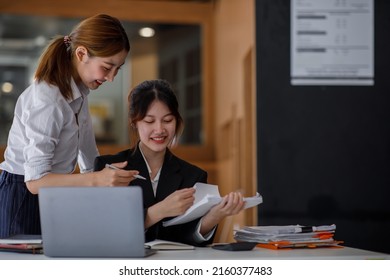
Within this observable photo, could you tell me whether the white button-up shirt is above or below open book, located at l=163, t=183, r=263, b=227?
above

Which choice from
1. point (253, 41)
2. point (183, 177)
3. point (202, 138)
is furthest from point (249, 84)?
point (202, 138)

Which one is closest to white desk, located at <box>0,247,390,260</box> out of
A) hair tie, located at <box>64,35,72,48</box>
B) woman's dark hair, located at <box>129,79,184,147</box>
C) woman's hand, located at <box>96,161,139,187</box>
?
woman's hand, located at <box>96,161,139,187</box>

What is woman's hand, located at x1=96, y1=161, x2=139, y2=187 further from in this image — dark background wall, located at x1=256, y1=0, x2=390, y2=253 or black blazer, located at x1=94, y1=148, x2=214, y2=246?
dark background wall, located at x1=256, y1=0, x2=390, y2=253

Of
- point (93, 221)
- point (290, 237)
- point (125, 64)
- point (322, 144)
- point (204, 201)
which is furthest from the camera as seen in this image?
point (125, 64)

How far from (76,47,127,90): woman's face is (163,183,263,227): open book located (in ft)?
1.81

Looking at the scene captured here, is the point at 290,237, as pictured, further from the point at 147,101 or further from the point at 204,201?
the point at 147,101

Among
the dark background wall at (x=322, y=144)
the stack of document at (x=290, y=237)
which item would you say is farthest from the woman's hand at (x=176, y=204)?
the dark background wall at (x=322, y=144)

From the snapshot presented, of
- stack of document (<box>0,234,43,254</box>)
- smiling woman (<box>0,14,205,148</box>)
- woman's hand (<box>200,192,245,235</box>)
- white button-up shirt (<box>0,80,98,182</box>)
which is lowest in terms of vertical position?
stack of document (<box>0,234,43,254</box>)

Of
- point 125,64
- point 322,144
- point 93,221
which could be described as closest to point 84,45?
point 93,221

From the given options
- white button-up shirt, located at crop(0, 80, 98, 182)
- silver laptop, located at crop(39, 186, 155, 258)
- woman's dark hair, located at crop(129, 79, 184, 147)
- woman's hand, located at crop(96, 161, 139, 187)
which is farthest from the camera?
woman's dark hair, located at crop(129, 79, 184, 147)

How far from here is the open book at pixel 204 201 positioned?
6.25 ft

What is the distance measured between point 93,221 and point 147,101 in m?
0.87

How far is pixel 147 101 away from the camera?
2457 mm

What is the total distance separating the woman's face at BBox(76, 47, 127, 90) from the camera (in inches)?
92.0
